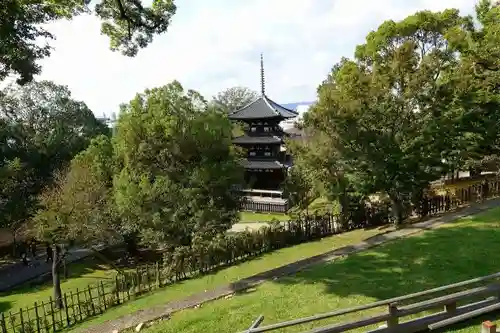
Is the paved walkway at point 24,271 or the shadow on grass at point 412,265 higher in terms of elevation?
the shadow on grass at point 412,265

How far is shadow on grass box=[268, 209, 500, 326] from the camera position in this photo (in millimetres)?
10734

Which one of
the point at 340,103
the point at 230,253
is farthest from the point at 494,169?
the point at 230,253

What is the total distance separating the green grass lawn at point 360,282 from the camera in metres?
9.56

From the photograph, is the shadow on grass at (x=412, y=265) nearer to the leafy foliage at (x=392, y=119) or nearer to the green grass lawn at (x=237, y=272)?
the green grass lawn at (x=237, y=272)

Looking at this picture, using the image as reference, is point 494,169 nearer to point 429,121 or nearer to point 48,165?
point 429,121

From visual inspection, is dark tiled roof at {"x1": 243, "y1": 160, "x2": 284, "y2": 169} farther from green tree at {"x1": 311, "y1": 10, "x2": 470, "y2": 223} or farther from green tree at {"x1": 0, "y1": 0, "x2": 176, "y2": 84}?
green tree at {"x1": 0, "y1": 0, "x2": 176, "y2": 84}

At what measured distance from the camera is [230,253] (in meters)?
16.5

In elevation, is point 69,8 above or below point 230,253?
above

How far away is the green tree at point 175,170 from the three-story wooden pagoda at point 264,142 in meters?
14.6

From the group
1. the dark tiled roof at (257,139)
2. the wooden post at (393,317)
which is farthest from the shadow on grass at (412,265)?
the dark tiled roof at (257,139)

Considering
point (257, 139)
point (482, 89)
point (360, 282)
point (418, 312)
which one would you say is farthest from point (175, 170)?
point (482, 89)

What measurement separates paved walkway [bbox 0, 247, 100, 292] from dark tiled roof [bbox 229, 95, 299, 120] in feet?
50.6

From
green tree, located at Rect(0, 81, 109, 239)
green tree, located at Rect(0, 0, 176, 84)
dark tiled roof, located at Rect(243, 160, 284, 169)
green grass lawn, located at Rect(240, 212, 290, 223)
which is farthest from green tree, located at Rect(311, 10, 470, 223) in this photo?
green tree, located at Rect(0, 81, 109, 239)

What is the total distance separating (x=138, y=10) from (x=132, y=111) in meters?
8.64
